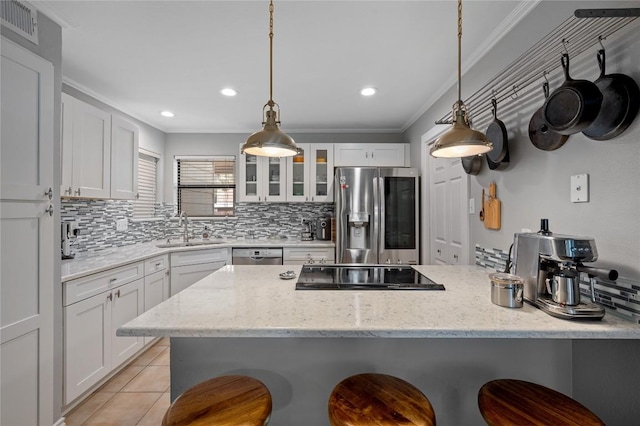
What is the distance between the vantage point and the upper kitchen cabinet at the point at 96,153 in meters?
2.06

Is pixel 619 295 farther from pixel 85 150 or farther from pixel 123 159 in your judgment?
pixel 123 159

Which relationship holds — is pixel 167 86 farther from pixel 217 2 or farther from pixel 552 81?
pixel 552 81

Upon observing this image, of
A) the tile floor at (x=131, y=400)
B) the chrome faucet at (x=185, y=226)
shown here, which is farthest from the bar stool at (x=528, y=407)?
the chrome faucet at (x=185, y=226)

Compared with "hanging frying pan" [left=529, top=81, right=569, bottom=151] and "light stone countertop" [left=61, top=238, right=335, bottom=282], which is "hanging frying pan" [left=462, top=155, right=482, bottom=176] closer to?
"hanging frying pan" [left=529, top=81, right=569, bottom=151]

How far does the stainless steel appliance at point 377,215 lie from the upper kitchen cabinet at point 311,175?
0.50 metres

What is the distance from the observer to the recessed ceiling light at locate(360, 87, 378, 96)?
257 cm

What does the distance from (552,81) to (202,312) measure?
186 cm

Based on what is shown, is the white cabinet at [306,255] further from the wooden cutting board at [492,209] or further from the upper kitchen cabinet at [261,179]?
the wooden cutting board at [492,209]

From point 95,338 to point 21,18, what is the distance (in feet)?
6.37

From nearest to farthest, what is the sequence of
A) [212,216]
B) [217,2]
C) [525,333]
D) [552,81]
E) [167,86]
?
1. [525,333]
2. [552,81]
3. [217,2]
4. [167,86]
5. [212,216]

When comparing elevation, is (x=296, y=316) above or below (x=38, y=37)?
below

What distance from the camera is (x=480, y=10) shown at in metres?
1.59

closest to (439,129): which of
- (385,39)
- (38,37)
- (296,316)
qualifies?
(385,39)

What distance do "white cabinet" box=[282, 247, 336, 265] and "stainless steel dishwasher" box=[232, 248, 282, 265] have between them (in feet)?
0.27
